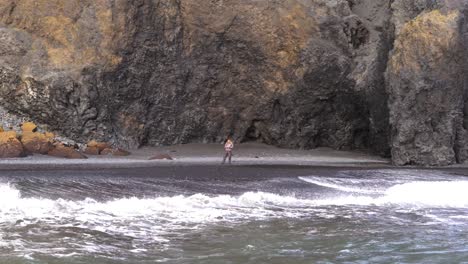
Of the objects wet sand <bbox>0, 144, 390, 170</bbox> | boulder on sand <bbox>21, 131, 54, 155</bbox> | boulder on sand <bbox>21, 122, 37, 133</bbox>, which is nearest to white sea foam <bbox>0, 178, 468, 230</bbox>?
wet sand <bbox>0, 144, 390, 170</bbox>

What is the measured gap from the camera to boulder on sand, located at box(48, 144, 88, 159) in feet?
74.1

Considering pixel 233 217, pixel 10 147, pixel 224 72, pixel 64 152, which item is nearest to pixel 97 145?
pixel 64 152

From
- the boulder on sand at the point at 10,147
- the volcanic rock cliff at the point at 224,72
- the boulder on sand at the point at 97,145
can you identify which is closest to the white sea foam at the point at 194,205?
the boulder on sand at the point at 10,147

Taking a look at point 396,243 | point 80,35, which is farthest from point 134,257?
point 80,35

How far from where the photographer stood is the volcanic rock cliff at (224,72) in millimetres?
25766

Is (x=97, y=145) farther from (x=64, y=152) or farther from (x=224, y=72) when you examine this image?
(x=224, y=72)

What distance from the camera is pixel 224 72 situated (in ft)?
101

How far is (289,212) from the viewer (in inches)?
555

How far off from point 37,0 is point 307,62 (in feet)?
46.2

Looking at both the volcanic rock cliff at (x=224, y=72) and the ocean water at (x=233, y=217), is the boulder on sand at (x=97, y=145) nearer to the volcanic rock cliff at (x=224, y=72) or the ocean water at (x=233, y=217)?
the volcanic rock cliff at (x=224, y=72)

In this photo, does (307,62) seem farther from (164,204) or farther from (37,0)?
(164,204)

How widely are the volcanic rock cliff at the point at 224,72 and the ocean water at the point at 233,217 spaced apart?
7.07 m

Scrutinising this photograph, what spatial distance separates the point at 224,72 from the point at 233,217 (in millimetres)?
18221

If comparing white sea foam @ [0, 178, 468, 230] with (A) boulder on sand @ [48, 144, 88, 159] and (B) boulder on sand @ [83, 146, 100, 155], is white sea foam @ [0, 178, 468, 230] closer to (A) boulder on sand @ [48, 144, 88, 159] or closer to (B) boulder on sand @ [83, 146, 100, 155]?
(A) boulder on sand @ [48, 144, 88, 159]
